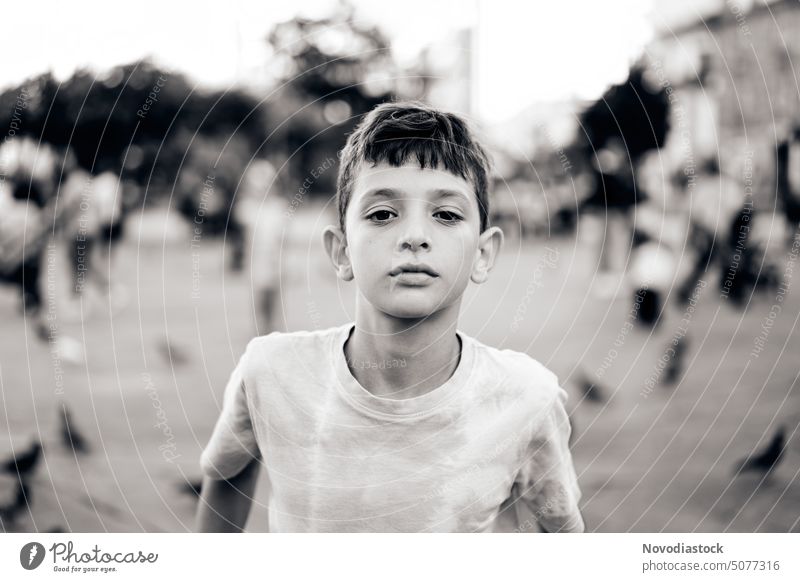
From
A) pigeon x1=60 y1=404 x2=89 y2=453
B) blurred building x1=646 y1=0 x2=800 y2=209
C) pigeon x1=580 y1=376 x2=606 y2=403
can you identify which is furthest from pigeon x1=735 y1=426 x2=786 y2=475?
pigeon x1=60 y1=404 x2=89 y2=453

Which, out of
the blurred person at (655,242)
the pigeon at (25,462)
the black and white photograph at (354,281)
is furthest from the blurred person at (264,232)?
the blurred person at (655,242)

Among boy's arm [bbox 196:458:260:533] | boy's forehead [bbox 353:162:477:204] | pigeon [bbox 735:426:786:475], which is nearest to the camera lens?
boy's forehead [bbox 353:162:477:204]

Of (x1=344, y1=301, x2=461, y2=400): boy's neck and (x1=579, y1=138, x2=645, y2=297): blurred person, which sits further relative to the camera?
(x1=579, y1=138, x2=645, y2=297): blurred person

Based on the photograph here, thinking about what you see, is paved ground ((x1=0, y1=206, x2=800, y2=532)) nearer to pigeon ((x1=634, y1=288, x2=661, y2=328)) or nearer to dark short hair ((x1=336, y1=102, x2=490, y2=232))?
pigeon ((x1=634, y1=288, x2=661, y2=328))

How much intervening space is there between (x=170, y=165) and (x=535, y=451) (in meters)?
0.58

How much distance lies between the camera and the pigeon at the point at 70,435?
3.83 feet

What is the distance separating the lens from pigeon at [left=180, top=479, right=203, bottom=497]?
1.14 meters

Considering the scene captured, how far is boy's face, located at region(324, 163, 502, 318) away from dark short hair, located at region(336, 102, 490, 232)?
11mm

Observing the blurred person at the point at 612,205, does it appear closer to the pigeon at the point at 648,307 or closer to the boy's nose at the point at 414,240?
the pigeon at the point at 648,307

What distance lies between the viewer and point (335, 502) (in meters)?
1.06

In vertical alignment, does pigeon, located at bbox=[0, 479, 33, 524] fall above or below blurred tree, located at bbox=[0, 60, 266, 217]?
below

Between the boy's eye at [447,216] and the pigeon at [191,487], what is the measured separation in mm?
465
